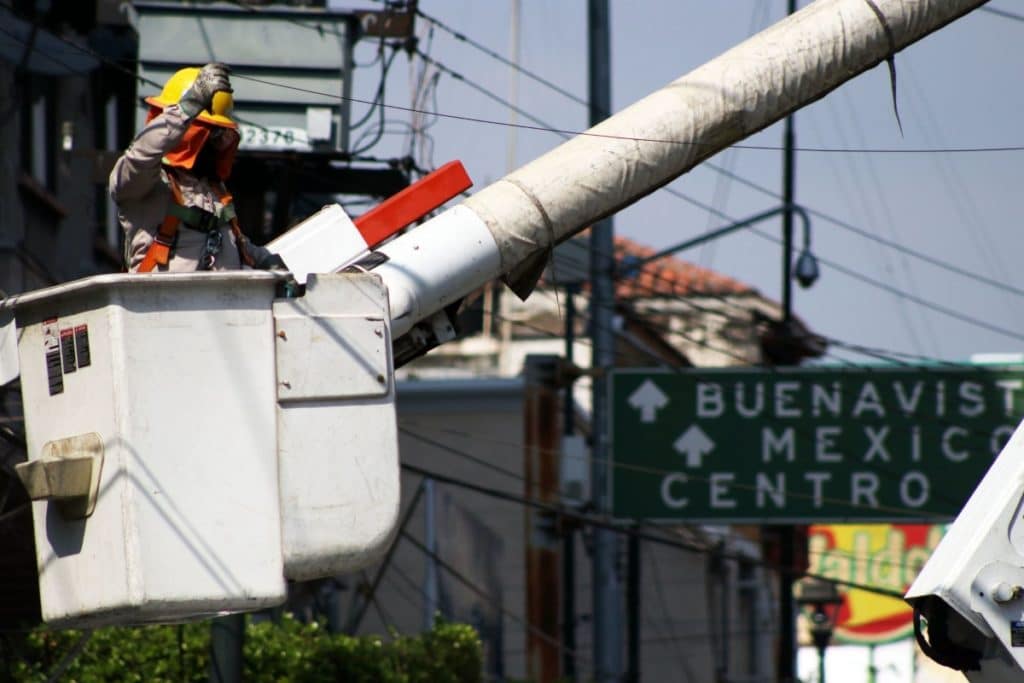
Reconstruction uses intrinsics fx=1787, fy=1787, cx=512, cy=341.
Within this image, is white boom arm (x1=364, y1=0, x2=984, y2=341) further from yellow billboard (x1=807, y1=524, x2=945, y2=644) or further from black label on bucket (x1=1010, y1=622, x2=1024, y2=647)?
yellow billboard (x1=807, y1=524, x2=945, y2=644)

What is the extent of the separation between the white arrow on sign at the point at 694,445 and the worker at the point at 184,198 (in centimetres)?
1132

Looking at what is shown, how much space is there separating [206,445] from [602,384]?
12.5m

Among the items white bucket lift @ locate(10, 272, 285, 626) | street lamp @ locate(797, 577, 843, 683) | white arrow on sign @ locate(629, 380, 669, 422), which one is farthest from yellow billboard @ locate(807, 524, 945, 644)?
white bucket lift @ locate(10, 272, 285, 626)

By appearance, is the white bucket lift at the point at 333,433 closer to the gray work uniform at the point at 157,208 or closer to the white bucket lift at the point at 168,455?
the white bucket lift at the point at 168,455

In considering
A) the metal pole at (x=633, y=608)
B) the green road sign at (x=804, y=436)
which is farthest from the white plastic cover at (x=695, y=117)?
the metal pole at (x=633, y=608)

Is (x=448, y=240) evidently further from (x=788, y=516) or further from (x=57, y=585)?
(x=788, y=516)

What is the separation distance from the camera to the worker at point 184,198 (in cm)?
630

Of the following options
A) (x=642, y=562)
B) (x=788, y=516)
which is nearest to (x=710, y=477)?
(x=788, y=516)

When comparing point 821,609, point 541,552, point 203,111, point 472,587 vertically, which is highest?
point 203,111

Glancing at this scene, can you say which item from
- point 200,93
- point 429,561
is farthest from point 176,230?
point 429,561

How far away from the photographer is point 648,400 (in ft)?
57.5

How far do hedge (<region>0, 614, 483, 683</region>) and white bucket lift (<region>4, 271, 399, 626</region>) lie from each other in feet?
13.0

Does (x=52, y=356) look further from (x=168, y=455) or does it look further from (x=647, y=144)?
(x=647, y=144)

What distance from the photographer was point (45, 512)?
19.7 feet
